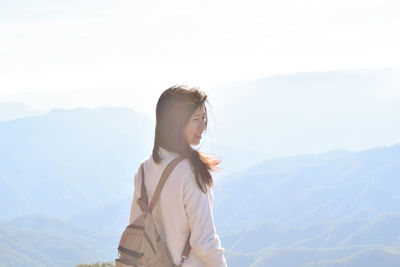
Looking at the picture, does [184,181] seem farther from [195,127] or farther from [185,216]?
[195,127]

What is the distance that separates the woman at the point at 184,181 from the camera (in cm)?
329

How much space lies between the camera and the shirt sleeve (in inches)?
128

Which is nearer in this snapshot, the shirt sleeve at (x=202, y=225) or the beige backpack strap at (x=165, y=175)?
the shirt sleeve at (x=202, y=225)

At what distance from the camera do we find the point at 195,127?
11.4 ft

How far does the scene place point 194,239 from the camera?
334 cm

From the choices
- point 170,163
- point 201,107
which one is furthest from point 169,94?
point 170,163

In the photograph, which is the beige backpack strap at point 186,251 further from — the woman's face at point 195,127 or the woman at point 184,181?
the woman's face at point 195,127

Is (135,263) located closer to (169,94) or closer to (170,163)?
(170,163)

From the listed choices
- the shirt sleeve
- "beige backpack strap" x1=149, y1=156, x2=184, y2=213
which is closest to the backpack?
"beige backpack strap" x1=149, y1=156, x2=184, y2=213

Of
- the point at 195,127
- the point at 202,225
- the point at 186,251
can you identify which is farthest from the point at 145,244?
the point at 195,127

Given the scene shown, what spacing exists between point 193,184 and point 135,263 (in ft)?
1.89

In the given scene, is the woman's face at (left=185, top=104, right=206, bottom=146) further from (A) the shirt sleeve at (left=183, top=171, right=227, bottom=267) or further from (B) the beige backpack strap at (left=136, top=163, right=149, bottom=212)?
(B) the beige backpack strap at (left=136, top=163, right=149, bottom=212)

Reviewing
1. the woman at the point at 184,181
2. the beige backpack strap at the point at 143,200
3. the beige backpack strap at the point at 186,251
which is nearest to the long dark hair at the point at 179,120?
the woman at the point at 184,181

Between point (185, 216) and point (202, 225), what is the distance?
185mm
